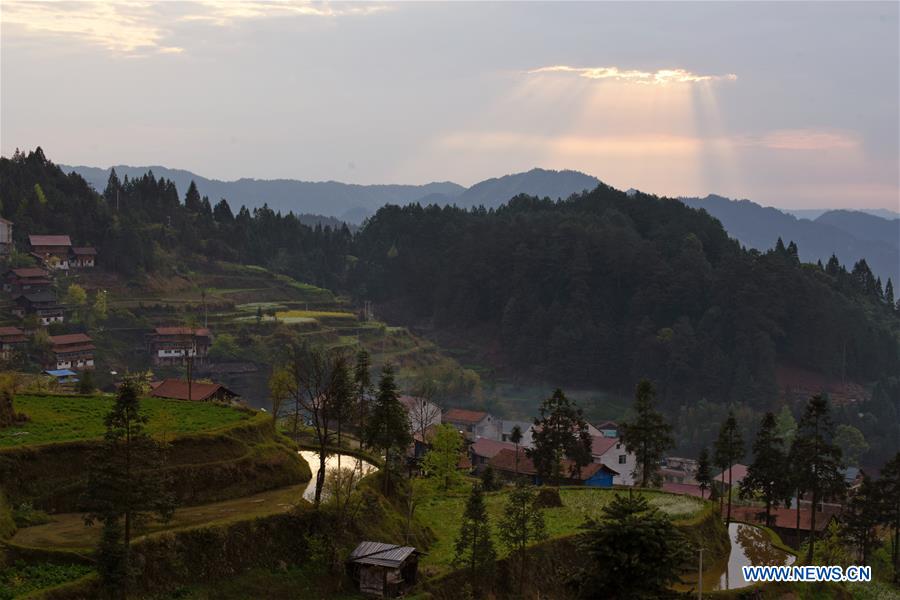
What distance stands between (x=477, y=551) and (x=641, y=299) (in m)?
96.3

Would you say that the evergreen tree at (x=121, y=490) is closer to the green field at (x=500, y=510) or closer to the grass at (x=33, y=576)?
the grass at (x=33, y=576)

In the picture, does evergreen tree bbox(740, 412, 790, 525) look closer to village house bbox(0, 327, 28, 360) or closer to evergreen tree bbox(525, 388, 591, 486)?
evergreen tree bbox(525, 388, 591, 486)

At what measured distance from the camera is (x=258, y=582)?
23.8m

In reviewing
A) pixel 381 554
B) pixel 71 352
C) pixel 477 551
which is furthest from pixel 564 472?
pixel 71 352

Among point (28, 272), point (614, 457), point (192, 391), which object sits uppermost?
point (28, 272)

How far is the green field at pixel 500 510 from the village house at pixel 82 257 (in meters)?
71.4

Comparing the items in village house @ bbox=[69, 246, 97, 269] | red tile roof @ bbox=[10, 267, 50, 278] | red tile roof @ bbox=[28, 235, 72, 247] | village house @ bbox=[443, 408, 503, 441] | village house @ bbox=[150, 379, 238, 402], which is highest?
red tile roof @ bbox=[28, 235, 72, 247]

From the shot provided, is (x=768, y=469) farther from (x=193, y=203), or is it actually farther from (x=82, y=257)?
(x=193, y=203)

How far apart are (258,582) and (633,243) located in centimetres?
10767

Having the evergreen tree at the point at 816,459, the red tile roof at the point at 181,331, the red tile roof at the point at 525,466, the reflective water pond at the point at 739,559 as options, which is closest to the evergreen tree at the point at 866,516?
the evergreen tree at the point at 816,459

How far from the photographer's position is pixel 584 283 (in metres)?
122

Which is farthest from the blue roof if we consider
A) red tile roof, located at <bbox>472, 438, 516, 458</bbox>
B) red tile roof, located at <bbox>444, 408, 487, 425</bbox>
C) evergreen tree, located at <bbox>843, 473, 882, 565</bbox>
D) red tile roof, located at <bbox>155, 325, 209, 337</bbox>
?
evergreen tree, located at <bbox>843, 473, 882, 565</bbox>

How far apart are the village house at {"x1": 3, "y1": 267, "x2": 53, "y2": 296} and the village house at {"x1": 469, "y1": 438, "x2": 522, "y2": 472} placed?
46016mm

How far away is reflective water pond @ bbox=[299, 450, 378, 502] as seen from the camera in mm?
30544
